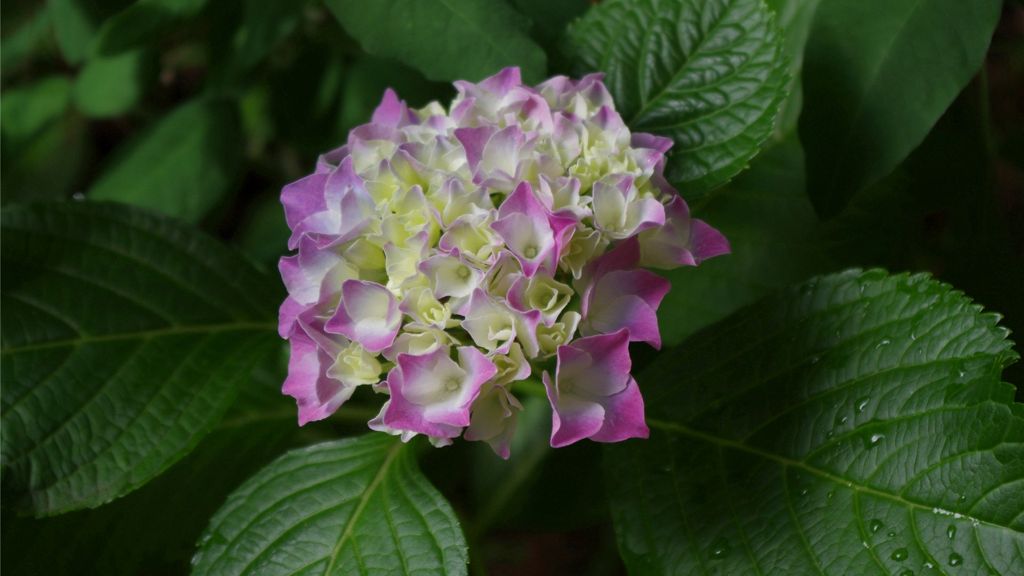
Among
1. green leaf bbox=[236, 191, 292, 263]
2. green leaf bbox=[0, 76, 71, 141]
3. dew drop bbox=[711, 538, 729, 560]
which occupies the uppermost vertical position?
green leaf bbox=[0, 76, 71, 141]

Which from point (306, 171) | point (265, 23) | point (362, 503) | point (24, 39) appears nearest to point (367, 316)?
point (362, 503)

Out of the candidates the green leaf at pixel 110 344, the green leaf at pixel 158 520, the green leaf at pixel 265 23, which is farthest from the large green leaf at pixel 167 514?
the green leaf at pixel 265 23

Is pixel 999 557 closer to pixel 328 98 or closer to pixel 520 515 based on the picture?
pixel 520 515

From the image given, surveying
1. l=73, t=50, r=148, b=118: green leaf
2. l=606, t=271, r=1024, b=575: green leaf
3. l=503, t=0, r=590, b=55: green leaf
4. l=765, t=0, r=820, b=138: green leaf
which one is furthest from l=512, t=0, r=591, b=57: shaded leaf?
l=73, t=50, r=148, b=118: green leaf

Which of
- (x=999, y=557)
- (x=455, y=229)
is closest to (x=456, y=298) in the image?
(x=455, y=229)

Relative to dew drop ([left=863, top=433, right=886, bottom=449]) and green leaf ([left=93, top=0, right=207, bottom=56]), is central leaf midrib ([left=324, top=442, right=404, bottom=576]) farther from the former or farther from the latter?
green leaf ([left=93, top=0, right=207, bottom=56])

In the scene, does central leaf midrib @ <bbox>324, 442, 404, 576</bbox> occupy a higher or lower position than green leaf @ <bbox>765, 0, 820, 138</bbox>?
lower

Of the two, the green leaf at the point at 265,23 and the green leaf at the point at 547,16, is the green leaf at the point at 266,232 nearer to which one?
the green leaf at the point at 265,23
